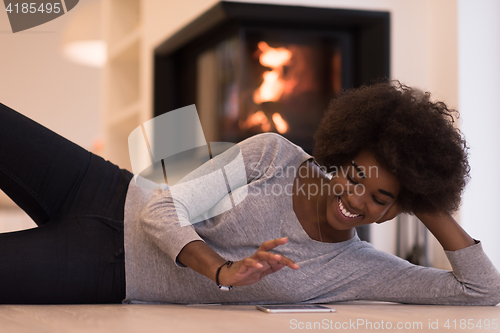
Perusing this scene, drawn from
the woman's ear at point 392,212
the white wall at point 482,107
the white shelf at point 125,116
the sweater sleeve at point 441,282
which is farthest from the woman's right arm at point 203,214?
the white shelf at point 125,116

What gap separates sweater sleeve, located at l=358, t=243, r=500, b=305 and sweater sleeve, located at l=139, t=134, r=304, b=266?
0.37m

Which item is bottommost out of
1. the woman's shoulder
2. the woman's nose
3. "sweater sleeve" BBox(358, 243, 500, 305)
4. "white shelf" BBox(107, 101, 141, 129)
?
"sweater sleeve" BBox(358, 243, 500, 305)

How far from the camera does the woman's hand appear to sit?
2.67 ft

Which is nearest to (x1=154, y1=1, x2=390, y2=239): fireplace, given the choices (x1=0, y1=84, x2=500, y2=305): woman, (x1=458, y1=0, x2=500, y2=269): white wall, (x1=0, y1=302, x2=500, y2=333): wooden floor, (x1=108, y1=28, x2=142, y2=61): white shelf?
(x1=458, y1=0, x2=500, y2=269): white wall

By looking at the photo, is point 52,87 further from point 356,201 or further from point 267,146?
point 356,201

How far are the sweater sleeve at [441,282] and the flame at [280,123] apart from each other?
5.84ft

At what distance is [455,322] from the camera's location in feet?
3.03

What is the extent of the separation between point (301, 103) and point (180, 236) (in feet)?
7.14

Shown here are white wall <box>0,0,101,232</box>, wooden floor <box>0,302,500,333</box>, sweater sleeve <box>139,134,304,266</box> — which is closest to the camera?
wooden floor <box>0,302,500,333</box>

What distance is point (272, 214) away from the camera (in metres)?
1.15

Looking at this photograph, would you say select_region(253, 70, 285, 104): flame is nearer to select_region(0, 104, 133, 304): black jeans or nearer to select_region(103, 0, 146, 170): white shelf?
select_region(103, 0, 146, 170): white shelf

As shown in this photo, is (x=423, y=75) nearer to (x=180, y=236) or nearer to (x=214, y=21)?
(x=214, y=21)

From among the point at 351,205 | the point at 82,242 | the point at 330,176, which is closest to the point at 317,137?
the point at 330,176

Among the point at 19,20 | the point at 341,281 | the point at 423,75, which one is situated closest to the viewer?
the point at 341,281
